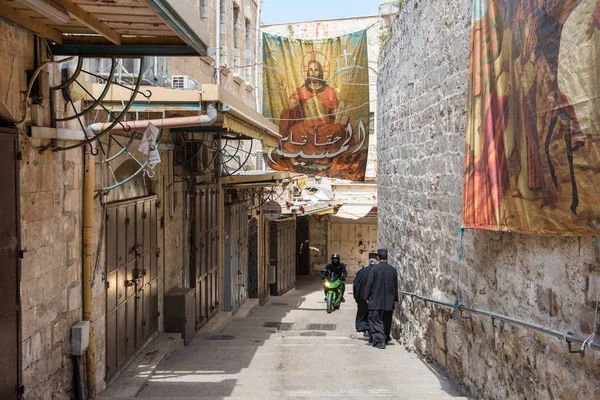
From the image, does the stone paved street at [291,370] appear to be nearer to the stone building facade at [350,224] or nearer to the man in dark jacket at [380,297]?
the man in dark jacket at [380,297]

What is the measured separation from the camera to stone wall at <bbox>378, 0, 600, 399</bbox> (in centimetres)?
466

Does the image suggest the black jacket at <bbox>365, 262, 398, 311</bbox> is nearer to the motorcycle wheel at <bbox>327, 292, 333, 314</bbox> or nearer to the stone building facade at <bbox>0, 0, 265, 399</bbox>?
the stone building facade at <bbox>0, 0, 265, 399</bbox>

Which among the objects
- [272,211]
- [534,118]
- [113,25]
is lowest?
[272,211]

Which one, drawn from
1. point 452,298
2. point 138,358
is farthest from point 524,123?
point 138,358

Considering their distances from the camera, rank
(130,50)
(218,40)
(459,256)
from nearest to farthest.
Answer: (130,50) < (459,256) < (218,40)

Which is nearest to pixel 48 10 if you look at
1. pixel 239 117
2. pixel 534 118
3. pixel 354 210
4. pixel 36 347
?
pixel 36 347

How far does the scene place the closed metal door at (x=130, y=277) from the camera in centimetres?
739

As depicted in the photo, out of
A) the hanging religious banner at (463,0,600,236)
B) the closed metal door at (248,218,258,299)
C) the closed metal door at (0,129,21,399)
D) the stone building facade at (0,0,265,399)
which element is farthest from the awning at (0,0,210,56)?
the closed metal door at (248,218,258,299)

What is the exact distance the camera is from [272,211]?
16797 millimetres

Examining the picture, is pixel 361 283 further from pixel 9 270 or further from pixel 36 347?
pixel 9 270

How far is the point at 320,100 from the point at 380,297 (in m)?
5.55

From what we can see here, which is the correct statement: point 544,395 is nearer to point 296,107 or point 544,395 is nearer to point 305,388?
point 305,388

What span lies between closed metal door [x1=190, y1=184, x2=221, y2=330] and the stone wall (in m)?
3.07

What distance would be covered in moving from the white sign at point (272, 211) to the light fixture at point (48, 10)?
1226 centimetres
